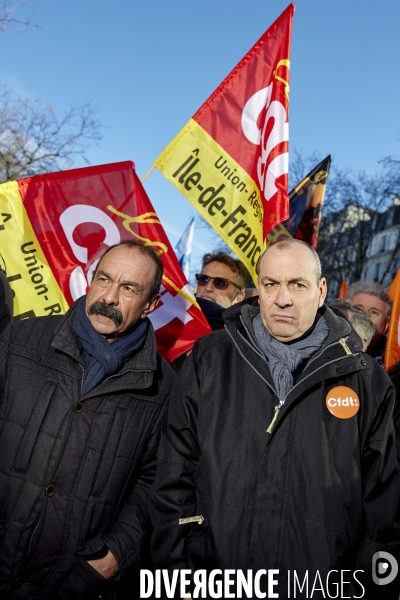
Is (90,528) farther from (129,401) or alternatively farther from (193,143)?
Answer: (193,143)

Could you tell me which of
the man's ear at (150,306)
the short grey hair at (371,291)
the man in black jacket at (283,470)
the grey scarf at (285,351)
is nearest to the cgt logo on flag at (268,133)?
the short grey hair at (371,291)

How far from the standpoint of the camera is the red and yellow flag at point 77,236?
14.5 ft

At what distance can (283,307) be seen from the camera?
2.84 metres

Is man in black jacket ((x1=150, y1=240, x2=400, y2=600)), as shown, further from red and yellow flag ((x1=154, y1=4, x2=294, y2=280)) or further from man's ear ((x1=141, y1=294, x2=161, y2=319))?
red and yellow flag ((x1=154, y1=4, x2=294, y2=280))

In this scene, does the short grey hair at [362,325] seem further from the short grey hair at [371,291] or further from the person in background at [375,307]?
the short grey hair at [371,291]

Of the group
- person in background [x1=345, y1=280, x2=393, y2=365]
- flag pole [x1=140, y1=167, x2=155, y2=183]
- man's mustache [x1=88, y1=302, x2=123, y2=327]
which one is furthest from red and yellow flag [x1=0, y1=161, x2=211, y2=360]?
person in background [x1=345, y1=280, x2=393, y2=365]

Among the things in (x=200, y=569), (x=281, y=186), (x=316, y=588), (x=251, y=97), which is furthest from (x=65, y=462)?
(x=251, y=97)

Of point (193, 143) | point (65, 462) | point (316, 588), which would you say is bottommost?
point (316, 588)

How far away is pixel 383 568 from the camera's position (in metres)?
2.57

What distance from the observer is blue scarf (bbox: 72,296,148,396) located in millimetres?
2979

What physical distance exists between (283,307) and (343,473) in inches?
31.3

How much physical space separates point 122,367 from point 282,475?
1015 millimetres

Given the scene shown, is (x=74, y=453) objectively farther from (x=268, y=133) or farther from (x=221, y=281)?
(x=268, y=133)

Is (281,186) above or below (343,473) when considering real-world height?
above
